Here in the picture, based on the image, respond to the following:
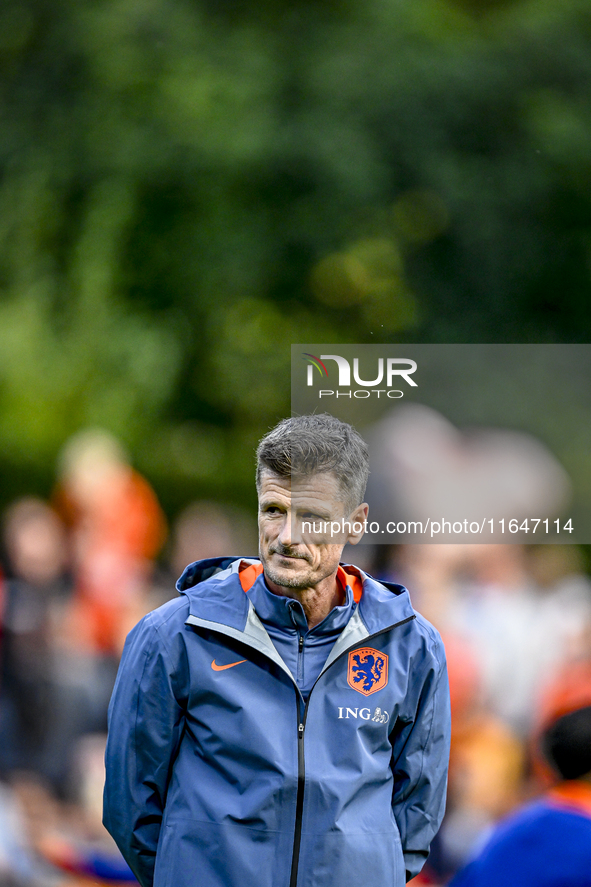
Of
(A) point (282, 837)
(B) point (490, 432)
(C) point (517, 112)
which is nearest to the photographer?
(A) point (282, 837)

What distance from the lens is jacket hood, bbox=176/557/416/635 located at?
4.42 ft

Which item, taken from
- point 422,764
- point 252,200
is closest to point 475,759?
point 422,764

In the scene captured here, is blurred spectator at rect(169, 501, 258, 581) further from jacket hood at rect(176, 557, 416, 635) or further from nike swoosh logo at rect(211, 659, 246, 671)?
nike swoosh logo at rect(211, 659, 246, 671)

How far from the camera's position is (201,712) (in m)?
1.30

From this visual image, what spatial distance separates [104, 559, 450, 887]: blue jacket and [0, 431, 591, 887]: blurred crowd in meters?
1.37

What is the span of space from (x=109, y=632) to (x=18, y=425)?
889 mm

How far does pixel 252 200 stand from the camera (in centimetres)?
353

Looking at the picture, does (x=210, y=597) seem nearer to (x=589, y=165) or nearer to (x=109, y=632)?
(x=109, y=632)

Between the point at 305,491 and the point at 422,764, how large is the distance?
473 millimetres

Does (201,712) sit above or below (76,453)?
below

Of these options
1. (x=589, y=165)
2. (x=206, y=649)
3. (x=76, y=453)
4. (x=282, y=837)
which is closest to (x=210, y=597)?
(x=206, y=649)

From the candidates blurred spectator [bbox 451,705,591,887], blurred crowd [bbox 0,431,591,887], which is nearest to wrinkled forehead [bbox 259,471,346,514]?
blurred spectator [bbox 451,705,591,887]

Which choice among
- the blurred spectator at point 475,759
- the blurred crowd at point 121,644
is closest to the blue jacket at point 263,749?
the blurred crowd at point 121,644

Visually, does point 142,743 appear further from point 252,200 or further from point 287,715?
point 252,200
